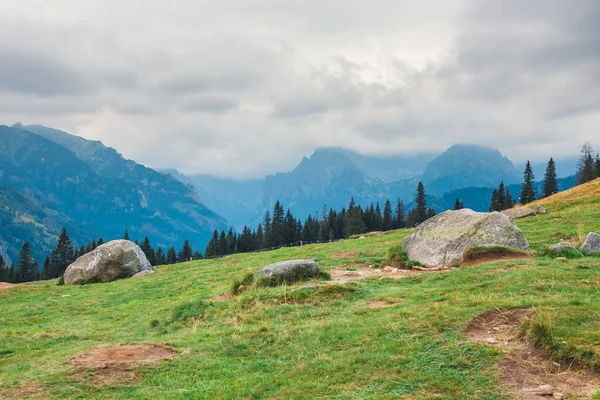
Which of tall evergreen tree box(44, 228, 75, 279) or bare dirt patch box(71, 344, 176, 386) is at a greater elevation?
tall evergreen tree box(44, 228, 75, 279)

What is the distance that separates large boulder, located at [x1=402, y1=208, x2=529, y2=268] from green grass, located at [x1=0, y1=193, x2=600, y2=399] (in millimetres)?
4660

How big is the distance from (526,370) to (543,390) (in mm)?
908

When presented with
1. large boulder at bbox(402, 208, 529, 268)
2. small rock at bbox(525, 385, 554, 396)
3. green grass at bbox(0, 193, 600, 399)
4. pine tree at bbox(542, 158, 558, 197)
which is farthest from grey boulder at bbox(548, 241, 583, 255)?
pine tree at bbox(542, 158, 558, 197)

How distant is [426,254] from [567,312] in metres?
15.1

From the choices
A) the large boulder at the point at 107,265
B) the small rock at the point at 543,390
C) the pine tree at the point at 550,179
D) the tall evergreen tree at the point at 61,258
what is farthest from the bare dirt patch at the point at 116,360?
the pine tree at the point at 550,179

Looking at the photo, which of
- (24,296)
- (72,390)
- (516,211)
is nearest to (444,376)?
(72,390)

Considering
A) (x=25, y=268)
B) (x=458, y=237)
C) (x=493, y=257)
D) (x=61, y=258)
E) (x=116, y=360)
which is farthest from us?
(x=61, y=258)

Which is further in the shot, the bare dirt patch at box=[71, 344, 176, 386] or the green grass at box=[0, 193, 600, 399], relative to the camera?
the bare dirt patch at box=[71, 344, 176, 386]

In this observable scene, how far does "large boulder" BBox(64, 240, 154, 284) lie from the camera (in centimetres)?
4162

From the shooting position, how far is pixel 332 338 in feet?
40.2

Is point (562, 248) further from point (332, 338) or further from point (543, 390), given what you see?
point (543, 390)

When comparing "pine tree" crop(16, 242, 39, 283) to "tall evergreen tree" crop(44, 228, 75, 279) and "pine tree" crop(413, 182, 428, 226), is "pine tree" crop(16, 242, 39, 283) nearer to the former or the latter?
"tall evergreen tree" crop(44, 228, 75, 279)

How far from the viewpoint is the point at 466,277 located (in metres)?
18.0

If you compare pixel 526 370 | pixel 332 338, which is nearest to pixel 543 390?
pixel 526 370
